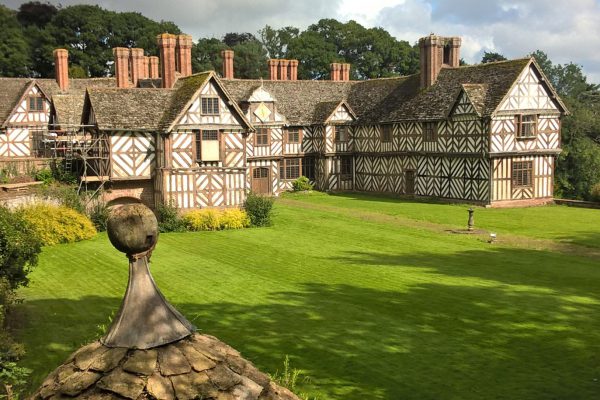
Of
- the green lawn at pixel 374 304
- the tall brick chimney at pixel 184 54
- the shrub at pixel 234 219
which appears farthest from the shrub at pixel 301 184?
the green lawn at pixel 374 304

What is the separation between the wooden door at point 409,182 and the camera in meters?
42.7

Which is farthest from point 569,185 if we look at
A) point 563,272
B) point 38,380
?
point 38,380

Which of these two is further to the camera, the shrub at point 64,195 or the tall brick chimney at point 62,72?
the tall brick chimney at point 62,72

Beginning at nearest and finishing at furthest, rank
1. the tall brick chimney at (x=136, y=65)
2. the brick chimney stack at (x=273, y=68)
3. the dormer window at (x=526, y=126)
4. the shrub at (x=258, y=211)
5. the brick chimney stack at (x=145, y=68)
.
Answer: the shrub at (x=258, y=211) → the dormer window at (x=526, y=126) → the tall brick chimney at (x=136, y=65) → the brick chimney stack at (x=145, y=68) → the brick chimney stack at (x=273, y=68)

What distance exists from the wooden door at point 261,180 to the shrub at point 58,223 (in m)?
16.9

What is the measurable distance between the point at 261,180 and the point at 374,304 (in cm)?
2783

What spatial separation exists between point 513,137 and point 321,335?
2696 centimetres

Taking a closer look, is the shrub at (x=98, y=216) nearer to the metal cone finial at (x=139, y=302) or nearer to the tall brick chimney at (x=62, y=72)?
the tall brick chimney at (x=62, y=72)

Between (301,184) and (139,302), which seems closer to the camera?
(139,302)

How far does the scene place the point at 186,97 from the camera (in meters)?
31.4

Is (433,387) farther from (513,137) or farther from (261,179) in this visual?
(261,179)

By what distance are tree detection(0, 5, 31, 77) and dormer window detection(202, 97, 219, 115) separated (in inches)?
1828

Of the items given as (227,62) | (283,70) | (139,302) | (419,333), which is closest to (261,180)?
(227,62)

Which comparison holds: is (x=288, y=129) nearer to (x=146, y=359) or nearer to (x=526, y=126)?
(x=526, y=126)
